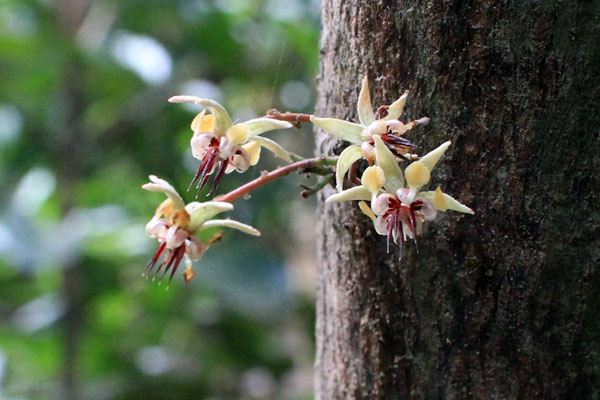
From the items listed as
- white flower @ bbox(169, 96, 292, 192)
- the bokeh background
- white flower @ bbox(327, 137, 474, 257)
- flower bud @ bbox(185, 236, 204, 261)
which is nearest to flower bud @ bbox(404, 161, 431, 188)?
white flower @ bbox(327, 137, 474, 257)

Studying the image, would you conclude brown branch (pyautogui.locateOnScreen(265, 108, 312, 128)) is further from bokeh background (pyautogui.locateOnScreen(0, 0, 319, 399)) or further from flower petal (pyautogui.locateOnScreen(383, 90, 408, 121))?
bokeh background (pyautogui.locateOnScreen(0, 0, 319, 399))

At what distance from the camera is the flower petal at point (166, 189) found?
61 cm

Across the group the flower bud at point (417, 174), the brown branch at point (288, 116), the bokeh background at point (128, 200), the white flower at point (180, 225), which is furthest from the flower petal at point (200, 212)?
the bokeh background at point (128, 200)

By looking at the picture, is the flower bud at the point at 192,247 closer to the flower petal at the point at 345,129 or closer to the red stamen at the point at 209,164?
the red stamen at the point at 209,164

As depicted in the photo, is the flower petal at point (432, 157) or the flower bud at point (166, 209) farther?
the flower bud at point (166, 209)

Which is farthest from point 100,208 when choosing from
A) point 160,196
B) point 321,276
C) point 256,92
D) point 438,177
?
point 438,177

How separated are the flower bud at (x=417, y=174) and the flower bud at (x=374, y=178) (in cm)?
2

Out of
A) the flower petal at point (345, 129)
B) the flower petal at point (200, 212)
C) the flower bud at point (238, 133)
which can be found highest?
the flower bud at point (238, 133)

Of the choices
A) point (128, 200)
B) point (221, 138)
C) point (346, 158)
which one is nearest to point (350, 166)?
point (346, 158)

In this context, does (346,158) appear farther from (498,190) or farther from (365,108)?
(498,190)

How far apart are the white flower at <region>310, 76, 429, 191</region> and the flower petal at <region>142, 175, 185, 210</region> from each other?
0.58 feet

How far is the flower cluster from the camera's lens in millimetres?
533

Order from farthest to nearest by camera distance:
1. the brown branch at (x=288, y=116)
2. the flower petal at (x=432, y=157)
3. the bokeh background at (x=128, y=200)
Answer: the bokeh background at (x=128, y=200) < the brown branch at (x=288, y=116) < the flower petal at (x=432, y=157)

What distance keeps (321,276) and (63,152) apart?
1.58 metres
